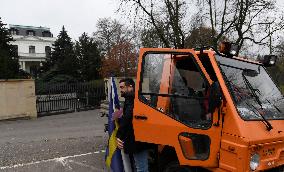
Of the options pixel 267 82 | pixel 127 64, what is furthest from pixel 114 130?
pixel 127 64

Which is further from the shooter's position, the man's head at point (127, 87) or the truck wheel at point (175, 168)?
the man's head at point (127, 87)

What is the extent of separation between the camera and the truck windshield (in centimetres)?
481

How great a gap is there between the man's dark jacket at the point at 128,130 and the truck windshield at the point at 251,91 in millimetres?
1467

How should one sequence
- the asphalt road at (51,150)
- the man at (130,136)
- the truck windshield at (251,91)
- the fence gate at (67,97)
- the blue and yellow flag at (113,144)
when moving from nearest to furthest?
the truck windshield at (251,91) < the man at (130,136) < the blue and yellow flag at (113,144) < the asphalt road at (51,150) < the fence gate at (67,97)

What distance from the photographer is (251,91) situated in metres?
5.13

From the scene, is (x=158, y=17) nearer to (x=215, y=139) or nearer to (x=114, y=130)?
(x=114, y=130)

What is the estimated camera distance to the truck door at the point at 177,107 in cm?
487

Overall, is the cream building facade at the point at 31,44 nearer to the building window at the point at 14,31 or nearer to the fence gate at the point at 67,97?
the building window at the point at 14,31

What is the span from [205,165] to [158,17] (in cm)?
1870

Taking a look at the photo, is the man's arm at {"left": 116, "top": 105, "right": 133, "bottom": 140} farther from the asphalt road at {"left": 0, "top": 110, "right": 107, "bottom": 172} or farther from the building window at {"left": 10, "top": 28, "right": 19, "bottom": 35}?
the building window at {"left": 10, "top": 28, "right": 19, "bottom": 35}

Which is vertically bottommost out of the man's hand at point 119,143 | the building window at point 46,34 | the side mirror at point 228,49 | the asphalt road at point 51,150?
the asphalt road at point 51,150

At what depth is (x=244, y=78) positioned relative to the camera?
5.23 m

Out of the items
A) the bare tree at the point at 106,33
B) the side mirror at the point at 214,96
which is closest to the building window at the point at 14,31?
the bare tree at the point at 106,33

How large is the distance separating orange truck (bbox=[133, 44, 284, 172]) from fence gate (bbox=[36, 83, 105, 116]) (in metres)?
14.4
